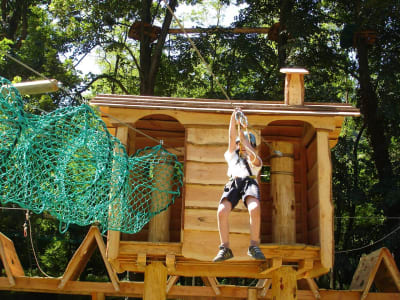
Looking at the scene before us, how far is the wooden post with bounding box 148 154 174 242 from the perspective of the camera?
7.45 m

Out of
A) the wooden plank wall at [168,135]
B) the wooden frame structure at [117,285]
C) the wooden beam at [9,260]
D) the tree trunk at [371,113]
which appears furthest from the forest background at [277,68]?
the wooden plank wall at [168,135]

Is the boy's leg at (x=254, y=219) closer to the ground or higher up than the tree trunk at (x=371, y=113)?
closer to the ground

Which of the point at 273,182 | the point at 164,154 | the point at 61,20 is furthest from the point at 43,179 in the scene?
the point at 61,20

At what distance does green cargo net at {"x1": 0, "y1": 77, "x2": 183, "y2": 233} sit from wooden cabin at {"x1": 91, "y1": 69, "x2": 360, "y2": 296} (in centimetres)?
52

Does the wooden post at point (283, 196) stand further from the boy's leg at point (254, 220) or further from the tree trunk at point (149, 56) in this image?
the tree trunk at point (149, 56)

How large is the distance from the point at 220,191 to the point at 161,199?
2.57 feet

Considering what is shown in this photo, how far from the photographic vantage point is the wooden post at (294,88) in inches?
305

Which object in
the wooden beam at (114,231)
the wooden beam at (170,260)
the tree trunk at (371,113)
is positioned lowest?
the wooden beam at (170,260)

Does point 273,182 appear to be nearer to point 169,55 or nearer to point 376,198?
point 376,198

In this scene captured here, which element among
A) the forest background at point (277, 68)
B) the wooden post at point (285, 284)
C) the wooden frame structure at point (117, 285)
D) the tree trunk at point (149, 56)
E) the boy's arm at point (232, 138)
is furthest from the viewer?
the tree trunk at point (149, 56)

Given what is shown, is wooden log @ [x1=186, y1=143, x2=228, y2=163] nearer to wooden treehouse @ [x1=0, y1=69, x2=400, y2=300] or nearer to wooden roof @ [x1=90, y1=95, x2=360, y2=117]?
wooden treehouse @ [x1=0, y1=69, x2=400, y2=300]

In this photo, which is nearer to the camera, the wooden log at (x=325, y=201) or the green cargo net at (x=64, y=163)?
the green cargo net at (x=64, y=163)

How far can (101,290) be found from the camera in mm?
9500

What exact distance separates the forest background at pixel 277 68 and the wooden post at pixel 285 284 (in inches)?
248
